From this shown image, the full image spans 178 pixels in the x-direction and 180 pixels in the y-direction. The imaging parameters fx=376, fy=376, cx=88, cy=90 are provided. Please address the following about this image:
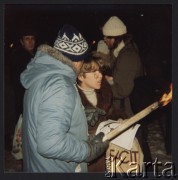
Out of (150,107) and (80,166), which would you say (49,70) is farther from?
(150,107)

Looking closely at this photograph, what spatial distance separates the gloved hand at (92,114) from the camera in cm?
356

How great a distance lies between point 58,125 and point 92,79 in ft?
3.34

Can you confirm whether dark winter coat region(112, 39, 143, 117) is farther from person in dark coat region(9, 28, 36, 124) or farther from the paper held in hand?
person in dark coat region(9, 28, 36, 124)

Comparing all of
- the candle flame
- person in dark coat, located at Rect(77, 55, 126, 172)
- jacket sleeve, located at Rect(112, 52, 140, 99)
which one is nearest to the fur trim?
person in dark coat, located at Rect(77, 55, 126, 172)

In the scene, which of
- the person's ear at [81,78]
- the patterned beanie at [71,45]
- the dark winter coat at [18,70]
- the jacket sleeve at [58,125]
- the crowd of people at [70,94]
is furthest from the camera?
the dark winter coat at [18,70]

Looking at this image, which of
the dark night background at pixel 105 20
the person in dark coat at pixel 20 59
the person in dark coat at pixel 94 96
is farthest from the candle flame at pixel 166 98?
the person in dark coat at pixel 20 59

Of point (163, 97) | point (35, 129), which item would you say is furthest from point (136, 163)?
point (35, 129)

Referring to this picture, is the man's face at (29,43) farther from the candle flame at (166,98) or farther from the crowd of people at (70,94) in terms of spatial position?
the candle flame at (166,98)

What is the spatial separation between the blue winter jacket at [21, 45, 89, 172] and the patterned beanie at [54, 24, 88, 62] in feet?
0.36

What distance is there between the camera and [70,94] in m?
2.82

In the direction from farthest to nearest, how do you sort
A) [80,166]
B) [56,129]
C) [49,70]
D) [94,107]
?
[94,107] → [80,166] → [49,70] → [56,129]

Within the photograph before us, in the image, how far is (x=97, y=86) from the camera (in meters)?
3.57

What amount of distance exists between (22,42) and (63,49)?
2.76ft

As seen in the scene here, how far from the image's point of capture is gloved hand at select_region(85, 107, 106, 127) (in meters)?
3.56
